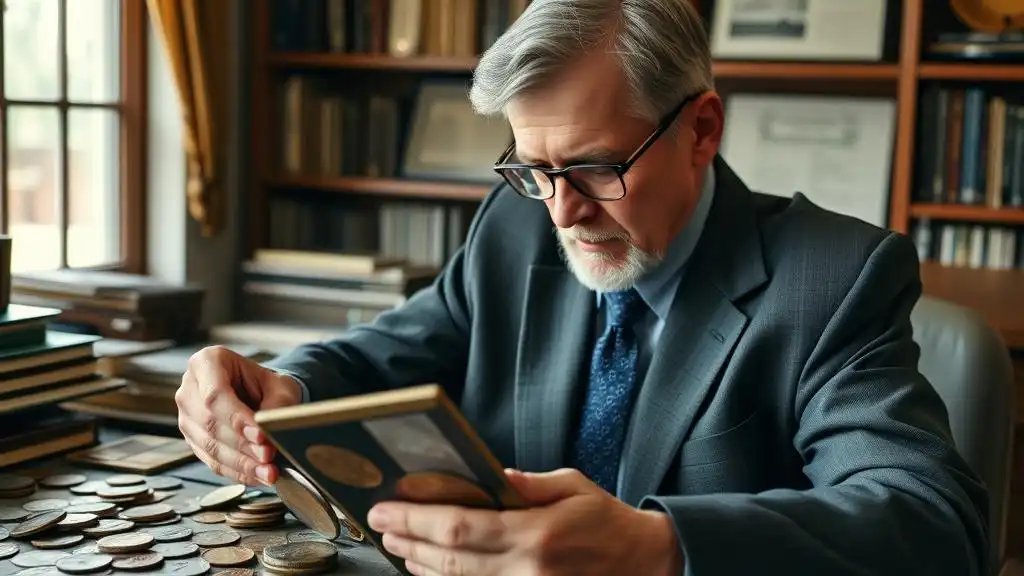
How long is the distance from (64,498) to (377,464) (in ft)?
2.03

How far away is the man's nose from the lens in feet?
4.97

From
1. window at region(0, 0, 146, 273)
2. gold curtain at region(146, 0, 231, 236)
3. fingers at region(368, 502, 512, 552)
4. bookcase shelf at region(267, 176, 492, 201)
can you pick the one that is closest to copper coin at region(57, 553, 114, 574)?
fingers at region(368, 502, 512, 552)

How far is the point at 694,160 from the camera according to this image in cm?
160

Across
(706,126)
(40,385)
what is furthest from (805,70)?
(40,385)

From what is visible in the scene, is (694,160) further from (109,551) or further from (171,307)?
(171,307)

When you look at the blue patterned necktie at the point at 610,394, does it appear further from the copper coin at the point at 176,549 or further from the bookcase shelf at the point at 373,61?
the bookcase shelf at the point at 373,61

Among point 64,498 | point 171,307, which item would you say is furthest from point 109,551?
point 171,307

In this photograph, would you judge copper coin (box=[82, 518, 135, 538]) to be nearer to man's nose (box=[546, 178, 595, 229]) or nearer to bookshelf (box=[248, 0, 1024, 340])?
man's nose (box=[546, 178, 595, 229])

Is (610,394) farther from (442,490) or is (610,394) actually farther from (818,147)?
(818,147)

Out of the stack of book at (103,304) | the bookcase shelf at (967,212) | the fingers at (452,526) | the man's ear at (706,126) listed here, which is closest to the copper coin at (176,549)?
the fingers at (452,526)

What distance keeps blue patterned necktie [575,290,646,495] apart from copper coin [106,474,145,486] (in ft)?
1.83

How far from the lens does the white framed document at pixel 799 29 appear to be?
3.18 meters

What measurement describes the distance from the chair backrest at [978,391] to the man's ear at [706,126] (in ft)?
1.18

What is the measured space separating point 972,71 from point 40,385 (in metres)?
2.34
